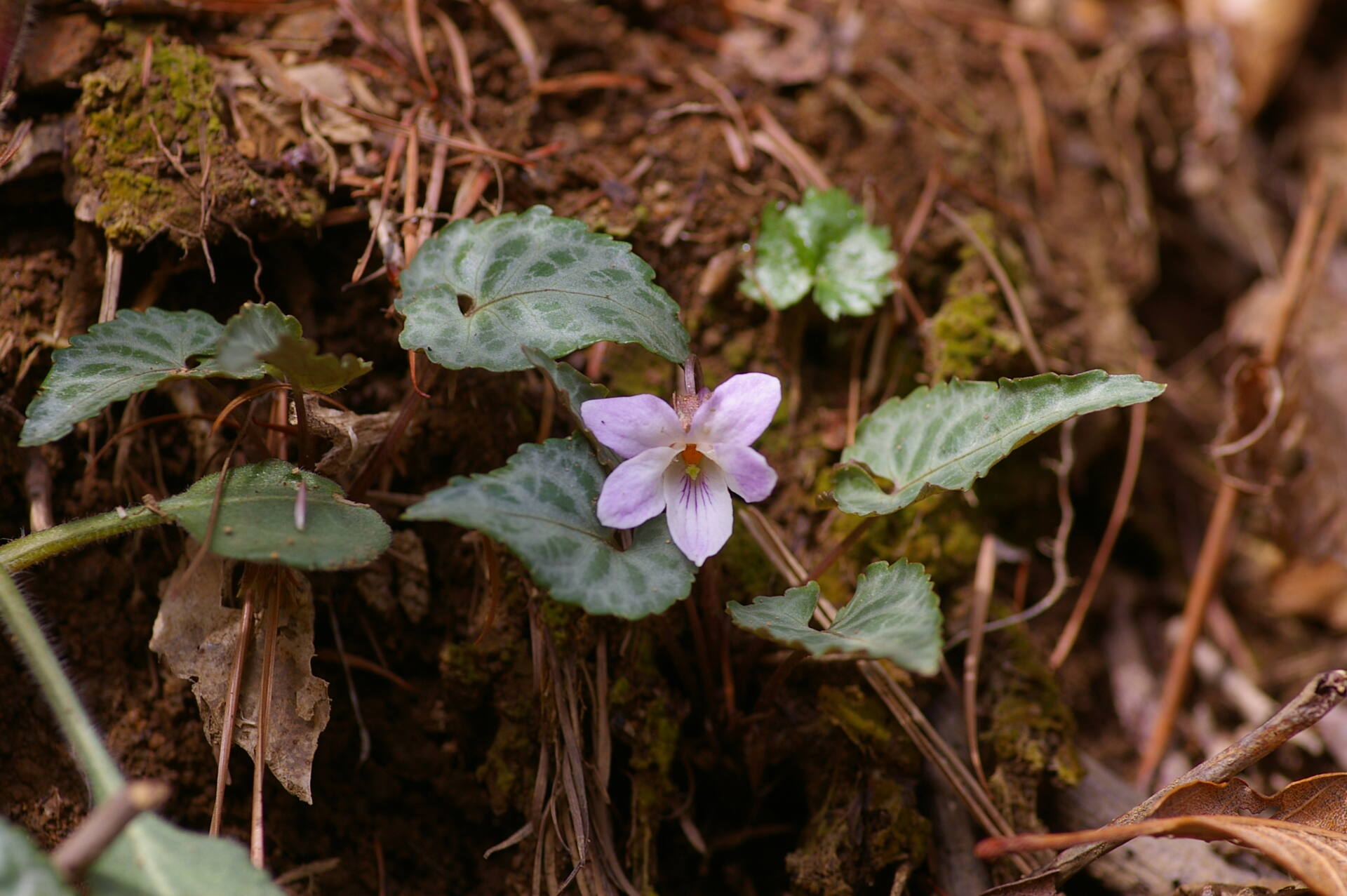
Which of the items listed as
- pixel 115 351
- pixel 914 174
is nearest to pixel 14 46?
pixel 115 351

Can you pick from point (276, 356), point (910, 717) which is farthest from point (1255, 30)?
point (276, 356)

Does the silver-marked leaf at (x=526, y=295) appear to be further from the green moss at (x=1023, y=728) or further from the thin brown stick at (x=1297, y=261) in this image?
the thin brown stick at (x=1297, y=261)

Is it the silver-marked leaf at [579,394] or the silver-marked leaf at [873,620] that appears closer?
the silver-marked leaf at [873,620]

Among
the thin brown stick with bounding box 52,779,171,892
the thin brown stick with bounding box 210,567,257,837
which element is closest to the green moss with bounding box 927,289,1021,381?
→ the thin brown stick with bounding box 210,567,257,837

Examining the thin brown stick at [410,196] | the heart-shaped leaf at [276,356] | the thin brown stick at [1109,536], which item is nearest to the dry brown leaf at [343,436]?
the heart-shaped leaf at [276,356]

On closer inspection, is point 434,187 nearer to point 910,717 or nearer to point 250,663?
point 250,663

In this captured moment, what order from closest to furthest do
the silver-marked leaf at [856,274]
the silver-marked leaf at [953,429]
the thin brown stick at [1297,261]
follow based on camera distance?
the silver-marked leaf at [953,429]
the silver-marked leaf at [856,274]
the thin brown stick at [1297,261]
